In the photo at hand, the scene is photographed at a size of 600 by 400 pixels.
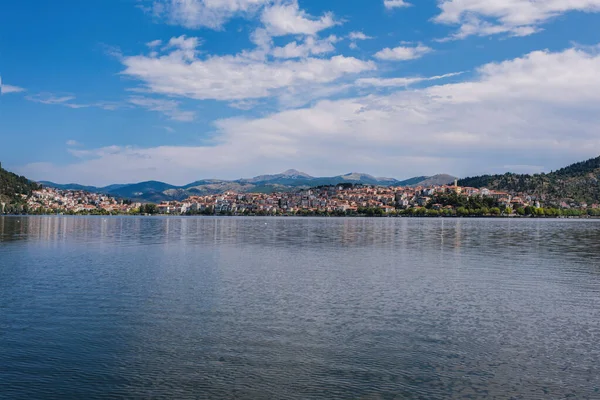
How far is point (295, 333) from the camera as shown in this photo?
16.2m

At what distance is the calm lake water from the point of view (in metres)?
11.9

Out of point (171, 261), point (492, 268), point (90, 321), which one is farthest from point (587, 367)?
point (171, 261)

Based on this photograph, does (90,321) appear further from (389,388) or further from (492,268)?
(492,268)

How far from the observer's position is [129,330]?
16.5 meters

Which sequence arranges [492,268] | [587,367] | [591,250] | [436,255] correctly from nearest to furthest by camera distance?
[587,367] → [492,268] → [436,255] → [591,250]

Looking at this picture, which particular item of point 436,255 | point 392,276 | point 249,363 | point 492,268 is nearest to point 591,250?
point 436,255

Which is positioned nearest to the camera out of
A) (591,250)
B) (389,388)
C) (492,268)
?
(389,388)

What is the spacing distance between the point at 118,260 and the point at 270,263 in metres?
10.9

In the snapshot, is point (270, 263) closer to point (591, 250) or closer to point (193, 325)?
point (193, 325)

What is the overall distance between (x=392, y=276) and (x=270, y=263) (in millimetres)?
9462

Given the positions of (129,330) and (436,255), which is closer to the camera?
(129,330)

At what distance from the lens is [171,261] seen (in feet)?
118

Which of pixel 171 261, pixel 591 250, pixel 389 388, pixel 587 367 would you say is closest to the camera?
pixel 389 388

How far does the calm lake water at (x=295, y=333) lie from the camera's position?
1194 centimetres
